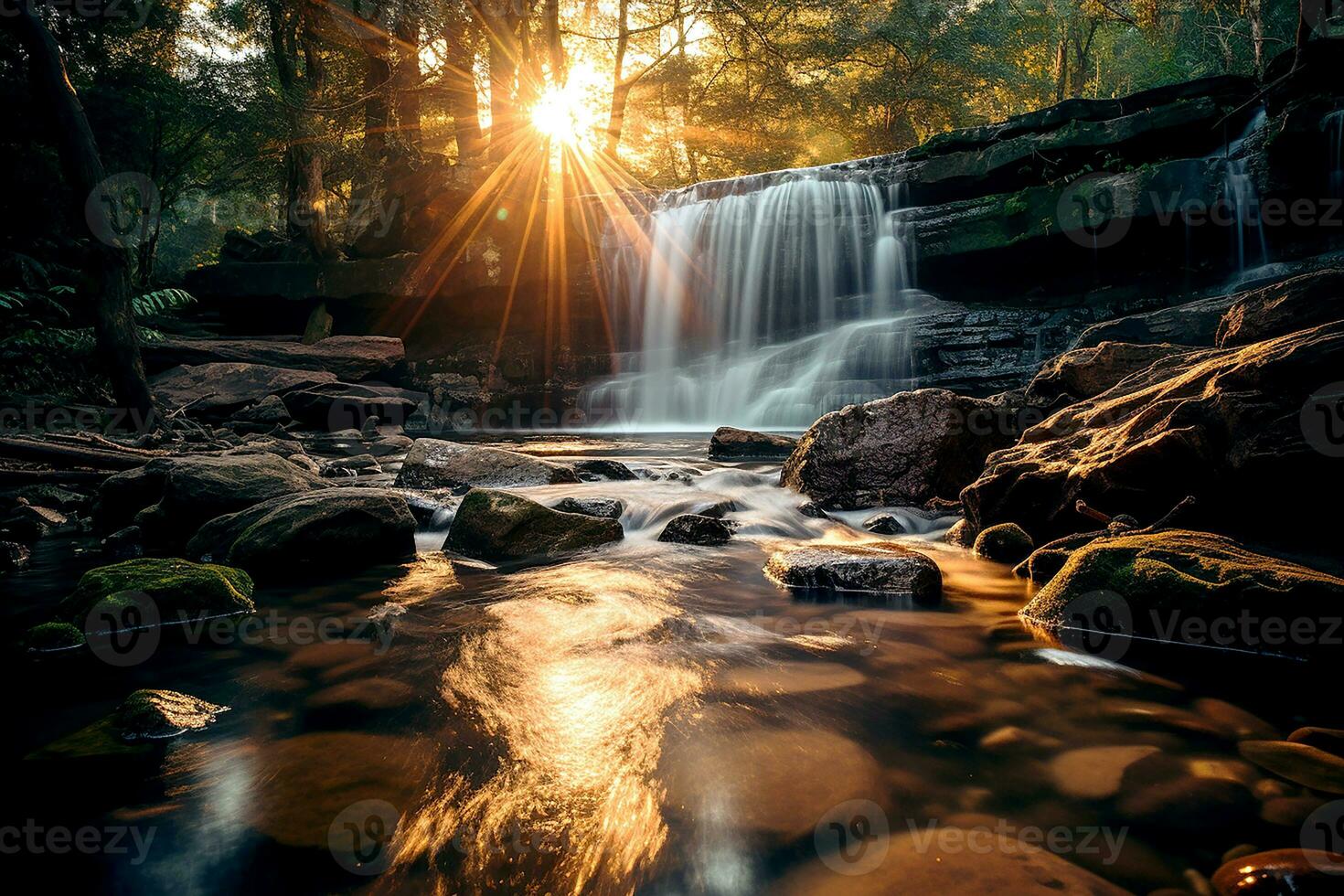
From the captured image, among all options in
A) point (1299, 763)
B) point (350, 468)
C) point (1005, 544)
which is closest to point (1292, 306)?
point (1005, 544)

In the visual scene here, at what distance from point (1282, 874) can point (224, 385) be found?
604 inches

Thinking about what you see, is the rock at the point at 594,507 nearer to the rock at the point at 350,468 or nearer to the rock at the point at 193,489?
the rock at the point at 193,489

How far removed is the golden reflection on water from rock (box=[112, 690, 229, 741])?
0.77 m

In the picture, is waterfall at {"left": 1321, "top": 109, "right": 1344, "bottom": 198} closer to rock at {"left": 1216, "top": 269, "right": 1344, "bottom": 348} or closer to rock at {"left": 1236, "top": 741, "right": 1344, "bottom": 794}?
rock at {"left": 1216, "top": 269, "right": 1344, "bottom": 348}

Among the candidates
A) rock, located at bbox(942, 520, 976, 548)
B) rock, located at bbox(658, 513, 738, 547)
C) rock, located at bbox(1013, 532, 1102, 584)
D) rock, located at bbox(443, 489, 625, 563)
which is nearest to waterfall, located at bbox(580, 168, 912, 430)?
rock, located at bbox(942, 520, 976, 548)

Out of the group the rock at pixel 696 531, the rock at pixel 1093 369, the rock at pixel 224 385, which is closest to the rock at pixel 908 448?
the rock at pixel 1093 369

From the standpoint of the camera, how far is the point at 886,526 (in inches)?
198

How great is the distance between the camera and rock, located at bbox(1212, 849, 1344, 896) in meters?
1.25

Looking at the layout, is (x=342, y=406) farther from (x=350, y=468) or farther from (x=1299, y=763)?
(x=1299, y=763)

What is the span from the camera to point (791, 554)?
3797 millimetres

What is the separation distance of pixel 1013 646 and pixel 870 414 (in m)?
3.29

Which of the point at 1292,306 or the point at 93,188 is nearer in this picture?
the point at 1292,306

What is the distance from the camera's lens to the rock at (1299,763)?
66.2 inches

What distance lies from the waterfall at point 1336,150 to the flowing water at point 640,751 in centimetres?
1330
